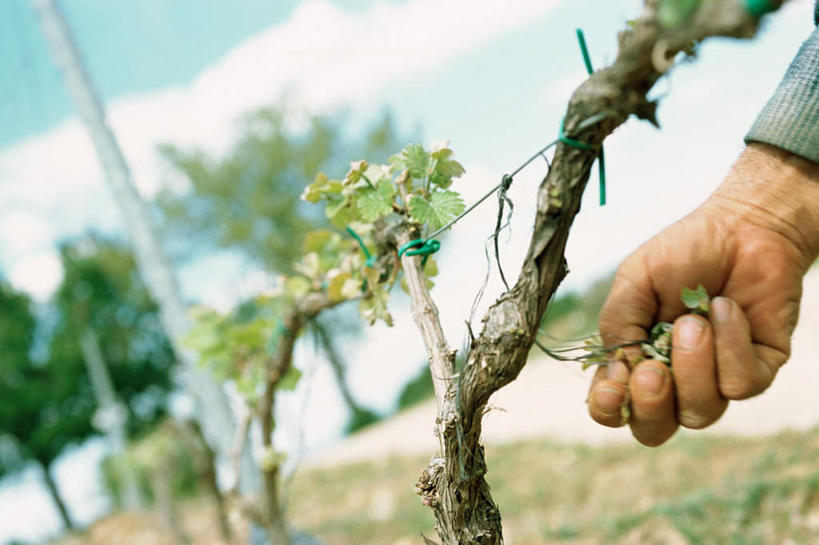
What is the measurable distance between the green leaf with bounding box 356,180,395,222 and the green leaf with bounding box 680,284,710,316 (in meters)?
0.62

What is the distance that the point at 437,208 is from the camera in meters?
1.28

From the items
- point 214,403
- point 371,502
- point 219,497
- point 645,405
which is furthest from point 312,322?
point 371,502

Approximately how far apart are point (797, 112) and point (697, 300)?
1.45 ft

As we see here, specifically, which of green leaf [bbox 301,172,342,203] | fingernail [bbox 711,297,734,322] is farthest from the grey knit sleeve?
green leaf [bbox 301,172,342,203]

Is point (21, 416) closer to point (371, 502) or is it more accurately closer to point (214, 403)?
point (371, 502)

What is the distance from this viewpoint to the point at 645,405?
1.24m

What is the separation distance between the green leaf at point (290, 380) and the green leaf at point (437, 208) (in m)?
1.28

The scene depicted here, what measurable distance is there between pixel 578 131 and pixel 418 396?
17746 millimetres

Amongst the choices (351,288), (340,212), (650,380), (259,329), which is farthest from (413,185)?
(259,329)

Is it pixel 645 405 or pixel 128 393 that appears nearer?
pixel 645 405

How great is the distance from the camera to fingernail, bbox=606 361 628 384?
129cm

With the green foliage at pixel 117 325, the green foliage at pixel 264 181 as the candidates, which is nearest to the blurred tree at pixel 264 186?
the green foliage at pixel 264 181

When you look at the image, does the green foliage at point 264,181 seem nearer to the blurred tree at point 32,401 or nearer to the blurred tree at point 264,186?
the blurred tree at point 264,186

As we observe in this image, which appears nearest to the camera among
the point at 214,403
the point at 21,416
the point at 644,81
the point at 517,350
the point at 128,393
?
the point at 644,81
